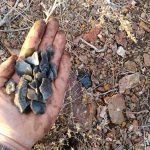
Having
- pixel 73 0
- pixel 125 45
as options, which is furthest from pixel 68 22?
pixel 125 45

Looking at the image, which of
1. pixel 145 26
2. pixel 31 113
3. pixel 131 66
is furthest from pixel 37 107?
→ pixel 145 26

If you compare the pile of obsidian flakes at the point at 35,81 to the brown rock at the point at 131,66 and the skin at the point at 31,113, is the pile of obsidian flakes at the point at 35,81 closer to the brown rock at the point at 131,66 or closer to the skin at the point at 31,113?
the skin at the point at 31,113

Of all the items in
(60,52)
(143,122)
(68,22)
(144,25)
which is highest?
(60,52)

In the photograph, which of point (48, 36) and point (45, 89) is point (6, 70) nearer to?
point (45, 89)

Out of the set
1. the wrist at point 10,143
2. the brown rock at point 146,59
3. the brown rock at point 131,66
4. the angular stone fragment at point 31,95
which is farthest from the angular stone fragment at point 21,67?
the brown rock at point 146,59

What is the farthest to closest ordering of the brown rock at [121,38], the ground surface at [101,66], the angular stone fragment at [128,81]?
the brown rock at [121,38]
the angular stone fragment at [128,81]
the ground surface at [101,66]

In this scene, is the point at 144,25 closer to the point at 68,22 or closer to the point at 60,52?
the point at 68,22
